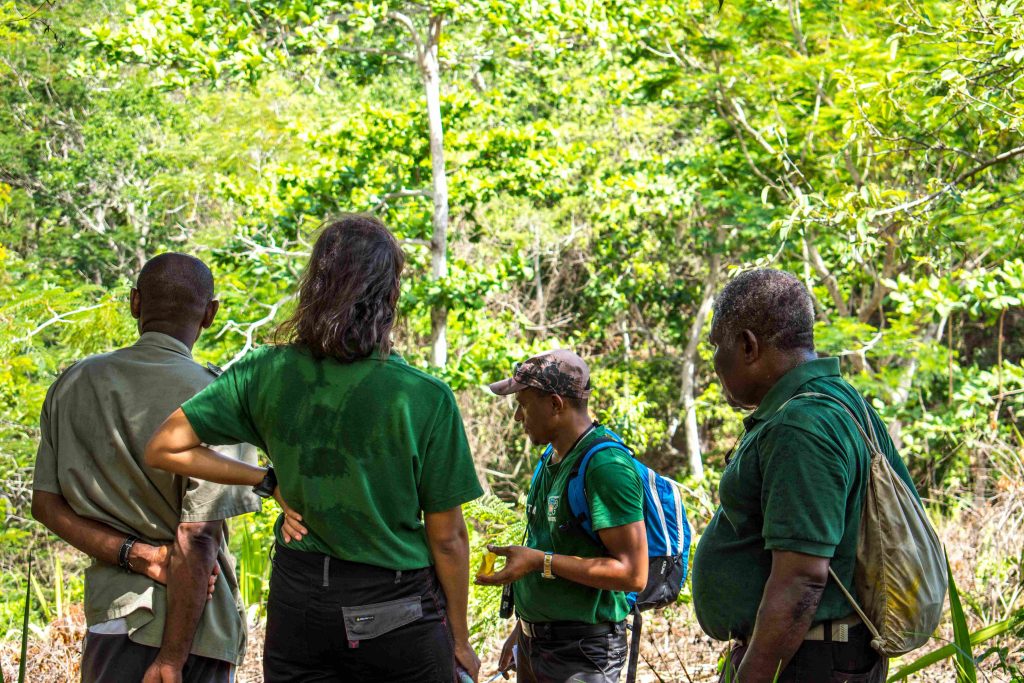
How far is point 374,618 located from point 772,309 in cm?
120

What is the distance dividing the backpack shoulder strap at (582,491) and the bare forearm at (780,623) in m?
0.83

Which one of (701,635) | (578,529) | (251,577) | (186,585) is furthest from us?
(251,577)

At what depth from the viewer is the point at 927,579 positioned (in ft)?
7.00

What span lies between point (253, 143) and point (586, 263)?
8168mm

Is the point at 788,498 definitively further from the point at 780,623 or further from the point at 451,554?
the point at 451,554

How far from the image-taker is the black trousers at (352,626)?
2.32 m

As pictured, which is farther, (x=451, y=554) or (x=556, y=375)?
(x=556, y=375)

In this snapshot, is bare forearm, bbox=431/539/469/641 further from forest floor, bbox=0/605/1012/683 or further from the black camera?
forest floor, bbox=0/605/1012/683

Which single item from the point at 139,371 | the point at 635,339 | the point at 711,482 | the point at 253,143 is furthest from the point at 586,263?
the point at 139,371

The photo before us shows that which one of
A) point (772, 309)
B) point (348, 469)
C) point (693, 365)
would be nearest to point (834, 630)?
point (772, 309)

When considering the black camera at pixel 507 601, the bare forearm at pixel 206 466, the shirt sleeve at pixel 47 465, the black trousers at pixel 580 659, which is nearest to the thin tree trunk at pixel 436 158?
the black camera at pixel 507 601

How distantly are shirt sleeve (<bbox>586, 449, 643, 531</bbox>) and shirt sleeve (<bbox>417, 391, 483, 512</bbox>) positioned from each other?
58cm

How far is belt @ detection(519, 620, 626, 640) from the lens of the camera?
9.83 ft

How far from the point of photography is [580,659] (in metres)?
2.97
